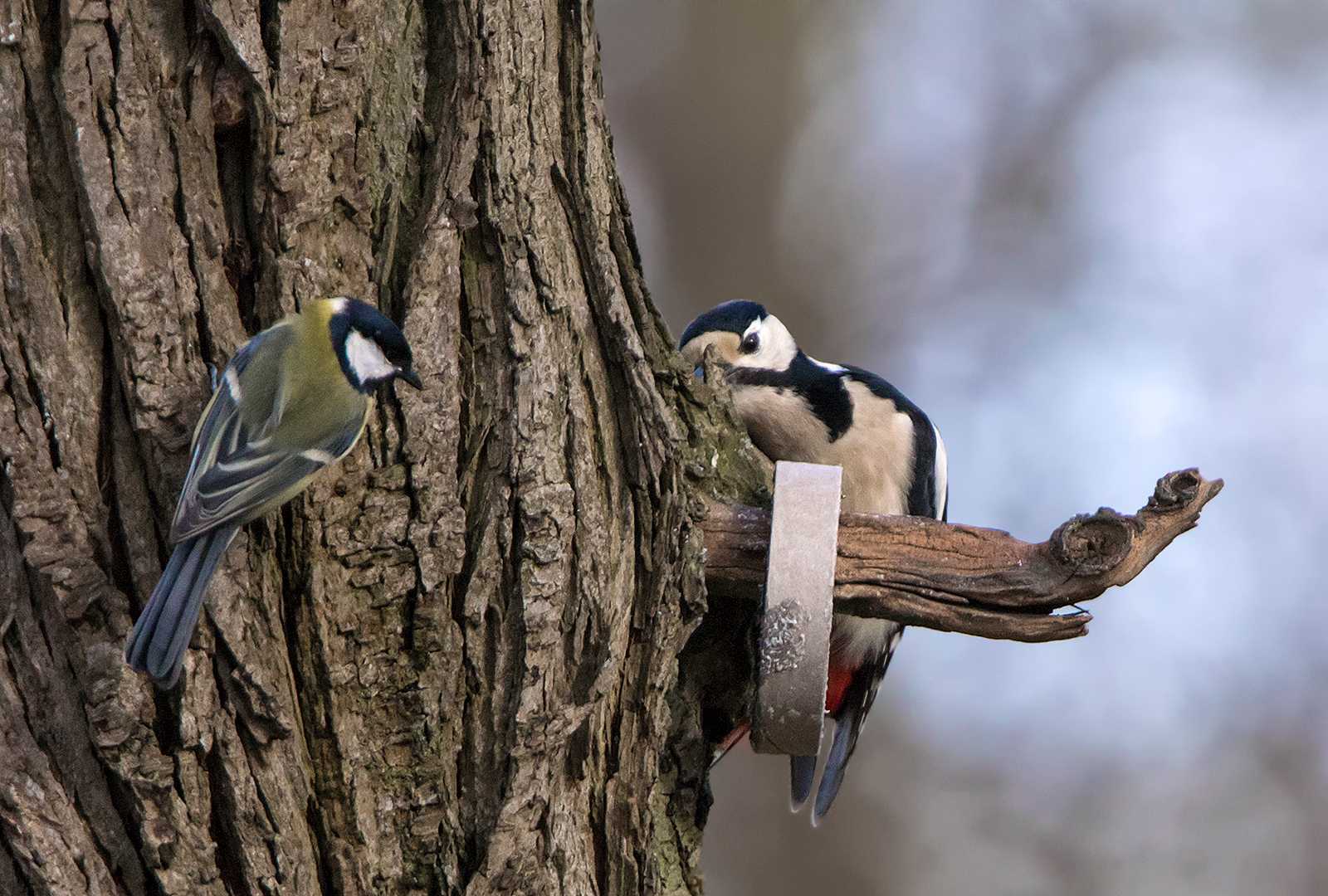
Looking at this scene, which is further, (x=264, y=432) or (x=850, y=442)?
(x=850, y=442)

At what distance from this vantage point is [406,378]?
1.35 metres

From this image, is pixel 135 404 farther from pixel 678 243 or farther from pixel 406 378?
pixel 678 243

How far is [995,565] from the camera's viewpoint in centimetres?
149

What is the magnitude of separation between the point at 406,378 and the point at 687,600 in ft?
1.55

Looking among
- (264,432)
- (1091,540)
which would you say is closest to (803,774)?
(1091,540)

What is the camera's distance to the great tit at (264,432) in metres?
1.11

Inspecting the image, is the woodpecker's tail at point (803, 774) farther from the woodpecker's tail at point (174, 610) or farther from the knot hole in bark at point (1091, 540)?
the woodpecker's tail at point (174, 610)

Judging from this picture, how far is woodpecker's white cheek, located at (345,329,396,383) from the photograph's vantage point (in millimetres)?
1271

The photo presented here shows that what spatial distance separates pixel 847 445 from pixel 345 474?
95 cm

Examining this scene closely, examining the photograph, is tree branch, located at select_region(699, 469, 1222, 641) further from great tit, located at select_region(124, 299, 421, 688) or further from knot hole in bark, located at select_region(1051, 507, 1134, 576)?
great tit, located at select_region(124, 299, 421, 688)

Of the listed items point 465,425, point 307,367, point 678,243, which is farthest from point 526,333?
point 678,243

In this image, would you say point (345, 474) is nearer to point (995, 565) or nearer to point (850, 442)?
point (995, 565)

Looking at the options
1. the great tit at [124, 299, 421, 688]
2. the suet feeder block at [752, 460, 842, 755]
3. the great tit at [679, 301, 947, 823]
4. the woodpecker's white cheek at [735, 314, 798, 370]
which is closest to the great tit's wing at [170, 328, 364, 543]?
the great tit at [124, 299, 421, 688]

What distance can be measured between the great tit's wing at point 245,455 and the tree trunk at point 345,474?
0.06 meters
